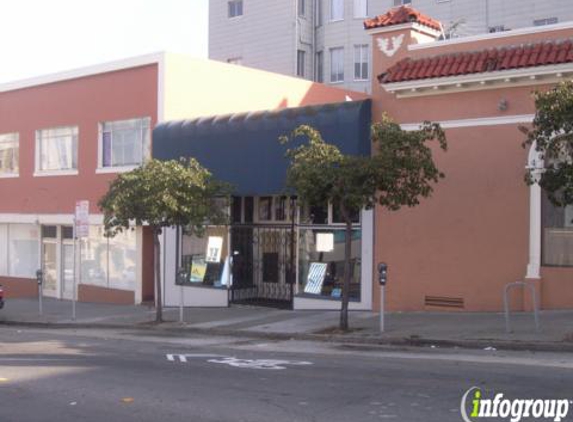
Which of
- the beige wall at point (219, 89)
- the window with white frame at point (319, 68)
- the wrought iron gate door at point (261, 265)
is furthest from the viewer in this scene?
the window with white frame at point (319, 68)

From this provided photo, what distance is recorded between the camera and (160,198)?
17.3 m

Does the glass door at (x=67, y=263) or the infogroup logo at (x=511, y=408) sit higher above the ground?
the glass door at (x=67, y=263)

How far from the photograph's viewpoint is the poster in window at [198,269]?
2199 cm

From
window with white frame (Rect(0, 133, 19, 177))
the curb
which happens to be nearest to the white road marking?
the curb

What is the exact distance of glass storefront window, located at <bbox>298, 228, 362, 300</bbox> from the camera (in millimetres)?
18906

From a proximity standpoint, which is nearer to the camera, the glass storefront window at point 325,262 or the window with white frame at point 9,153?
the glass storefront window at point 325,262

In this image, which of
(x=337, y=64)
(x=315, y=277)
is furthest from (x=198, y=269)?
(x=337, y=64)

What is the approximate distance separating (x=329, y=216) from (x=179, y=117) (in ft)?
20.9

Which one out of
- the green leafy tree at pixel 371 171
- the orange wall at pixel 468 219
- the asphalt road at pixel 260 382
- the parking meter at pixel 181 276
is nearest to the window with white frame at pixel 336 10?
the parking meter at pixel 181 276

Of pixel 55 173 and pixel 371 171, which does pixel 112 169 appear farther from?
pixel 371 171

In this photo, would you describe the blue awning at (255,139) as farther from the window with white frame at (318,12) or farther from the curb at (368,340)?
the window with white frame at (318,12)

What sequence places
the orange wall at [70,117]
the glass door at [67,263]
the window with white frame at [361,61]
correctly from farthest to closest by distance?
the window with white frame at [361,61] < the glass door at [67,263] < the orange wall at [70,117]

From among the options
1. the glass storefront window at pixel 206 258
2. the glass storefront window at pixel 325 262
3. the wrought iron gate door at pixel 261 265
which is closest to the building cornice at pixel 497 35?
the glass storefront window at pixel 325 262

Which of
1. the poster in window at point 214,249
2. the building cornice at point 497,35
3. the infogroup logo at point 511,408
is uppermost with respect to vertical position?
the building cornice at point 497,35
